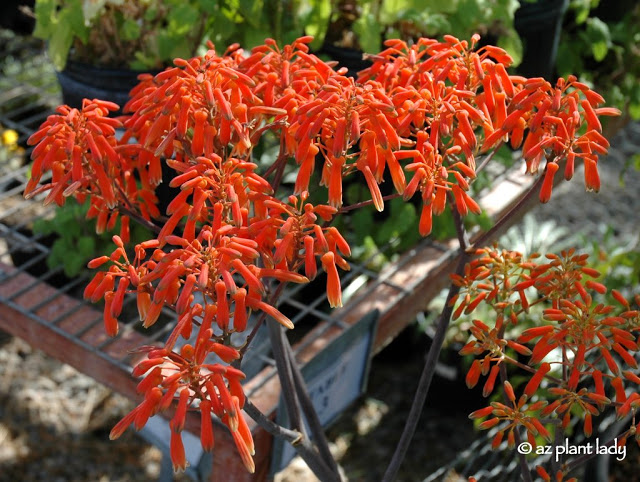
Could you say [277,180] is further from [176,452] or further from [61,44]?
[61,44]

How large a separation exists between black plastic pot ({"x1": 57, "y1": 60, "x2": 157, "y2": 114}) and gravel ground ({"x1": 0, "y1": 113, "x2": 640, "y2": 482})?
0.85 meters

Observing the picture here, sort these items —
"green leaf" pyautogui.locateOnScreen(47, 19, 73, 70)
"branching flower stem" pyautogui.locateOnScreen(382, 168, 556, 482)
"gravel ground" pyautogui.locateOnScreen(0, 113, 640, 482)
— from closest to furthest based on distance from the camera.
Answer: "branching flower stem" pyautogui.locateOnScreen(382, 168, 556, 482)
"green leaf" pyautogui.locateOnScreen(47, 19, 73, 70)
"gravel ground" pyautogui.locateOnScreen(0, 113, 640, 482)

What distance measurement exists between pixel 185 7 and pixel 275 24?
185 mm

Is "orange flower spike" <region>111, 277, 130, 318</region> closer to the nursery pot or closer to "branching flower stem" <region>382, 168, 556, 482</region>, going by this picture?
"branching flower stem" <region>382, 168, 556, 482</region>

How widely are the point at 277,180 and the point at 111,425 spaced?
4.19 feet

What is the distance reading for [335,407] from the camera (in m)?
1.02

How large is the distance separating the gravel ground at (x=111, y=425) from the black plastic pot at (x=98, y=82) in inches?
Result: 33.4

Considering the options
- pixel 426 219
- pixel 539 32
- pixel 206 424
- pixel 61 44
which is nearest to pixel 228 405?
pixel 206 424

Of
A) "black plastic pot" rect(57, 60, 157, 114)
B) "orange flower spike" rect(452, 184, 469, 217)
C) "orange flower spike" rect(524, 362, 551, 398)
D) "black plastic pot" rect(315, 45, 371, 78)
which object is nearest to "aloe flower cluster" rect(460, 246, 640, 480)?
"orange flower spike" rect(524, 362, 551, 398)

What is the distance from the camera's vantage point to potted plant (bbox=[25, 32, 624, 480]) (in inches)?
23.2

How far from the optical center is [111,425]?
6.14 ft

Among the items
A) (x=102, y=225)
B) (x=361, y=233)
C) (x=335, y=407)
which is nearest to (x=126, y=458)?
(x=361, y=233)

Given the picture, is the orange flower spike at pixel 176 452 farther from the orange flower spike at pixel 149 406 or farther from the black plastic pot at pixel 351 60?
the black plastic pot at pixel 351 60

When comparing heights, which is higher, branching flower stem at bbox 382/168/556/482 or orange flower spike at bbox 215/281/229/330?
orange flower spike at bbox 215/281/229/330
